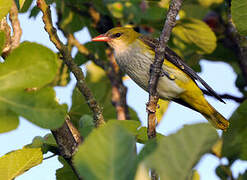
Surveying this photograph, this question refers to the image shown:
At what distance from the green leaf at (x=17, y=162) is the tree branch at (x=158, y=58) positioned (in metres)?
0.52

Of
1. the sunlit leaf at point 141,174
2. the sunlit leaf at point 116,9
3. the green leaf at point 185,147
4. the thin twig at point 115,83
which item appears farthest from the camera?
the thin twig at point 115,83

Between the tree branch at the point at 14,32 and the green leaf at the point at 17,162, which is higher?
the tree branch at the point at 14,32

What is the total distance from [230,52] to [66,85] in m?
1.60

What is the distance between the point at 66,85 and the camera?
158 inches

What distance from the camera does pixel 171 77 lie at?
12.2 ft

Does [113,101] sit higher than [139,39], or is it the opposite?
[139,39]

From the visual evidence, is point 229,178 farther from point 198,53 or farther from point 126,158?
point 198,53

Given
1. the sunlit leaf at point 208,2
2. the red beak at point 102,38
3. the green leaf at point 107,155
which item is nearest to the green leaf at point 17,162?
the green leaf at point 107,155

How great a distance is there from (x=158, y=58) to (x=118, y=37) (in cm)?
213

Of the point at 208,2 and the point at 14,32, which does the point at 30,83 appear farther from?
the point at 208,2

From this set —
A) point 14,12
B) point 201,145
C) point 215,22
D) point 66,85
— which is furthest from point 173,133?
point 215,22

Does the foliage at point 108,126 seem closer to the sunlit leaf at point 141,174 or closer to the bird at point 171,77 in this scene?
the sunlit leaf at point 141,174

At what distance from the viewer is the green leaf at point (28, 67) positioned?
1.26 meters

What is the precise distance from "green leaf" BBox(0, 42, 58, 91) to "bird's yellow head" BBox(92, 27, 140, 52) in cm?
282
